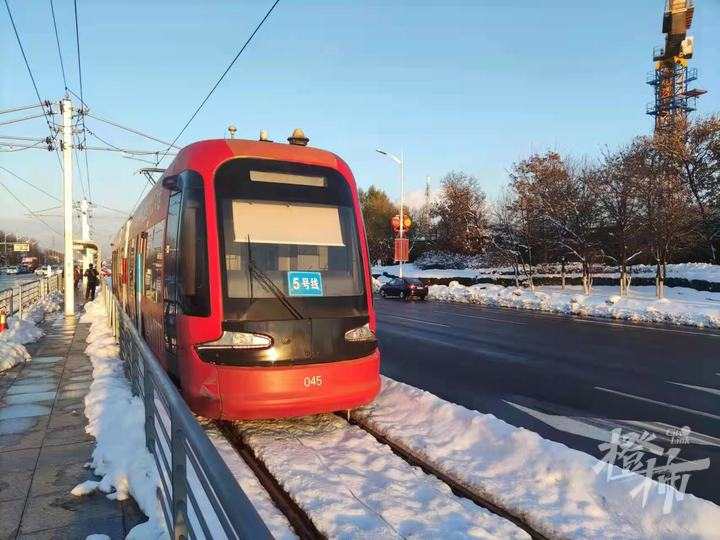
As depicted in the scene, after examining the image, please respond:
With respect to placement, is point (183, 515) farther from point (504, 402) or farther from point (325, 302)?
point (504, 402)

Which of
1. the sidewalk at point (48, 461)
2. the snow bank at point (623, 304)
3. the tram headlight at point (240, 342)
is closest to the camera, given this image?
the sidewalk at point (48, 461)

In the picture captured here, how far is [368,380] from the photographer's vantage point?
6012 mm

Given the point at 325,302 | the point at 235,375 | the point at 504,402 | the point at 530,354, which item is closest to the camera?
the point at 235,375

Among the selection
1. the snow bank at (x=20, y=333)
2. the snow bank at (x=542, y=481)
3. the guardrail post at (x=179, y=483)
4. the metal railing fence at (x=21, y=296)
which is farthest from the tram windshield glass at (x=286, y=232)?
the metal railing fence at (x=21, y=296)

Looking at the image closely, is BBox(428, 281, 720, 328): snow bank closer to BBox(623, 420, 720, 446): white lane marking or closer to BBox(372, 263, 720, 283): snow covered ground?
BBox(372, 263, 720, 283): snow covered ground

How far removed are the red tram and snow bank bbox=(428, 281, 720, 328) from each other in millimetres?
17926

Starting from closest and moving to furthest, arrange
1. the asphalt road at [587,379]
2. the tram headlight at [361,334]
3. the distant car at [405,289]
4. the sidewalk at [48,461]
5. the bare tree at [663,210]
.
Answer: the sidewalk at [48,461] → the tram headlight at [361,334] → the asphalt road at [587,379] → the bare tree at [663,210] → the distant car at [405,289]

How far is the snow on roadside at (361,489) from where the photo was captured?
12.6 ft

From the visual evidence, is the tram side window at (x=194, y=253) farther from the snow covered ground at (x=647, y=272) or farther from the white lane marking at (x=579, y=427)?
the snow covered ground at (x=647, y=272)

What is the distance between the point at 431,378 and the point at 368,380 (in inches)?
146

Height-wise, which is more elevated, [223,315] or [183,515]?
[223,315]

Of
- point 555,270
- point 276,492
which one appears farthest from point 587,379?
point 555,270

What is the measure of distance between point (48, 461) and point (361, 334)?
320 cm

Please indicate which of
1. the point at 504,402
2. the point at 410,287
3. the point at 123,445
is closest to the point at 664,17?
the point at 410,287
